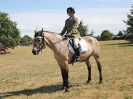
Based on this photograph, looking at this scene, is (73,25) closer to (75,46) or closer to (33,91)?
(75,46)

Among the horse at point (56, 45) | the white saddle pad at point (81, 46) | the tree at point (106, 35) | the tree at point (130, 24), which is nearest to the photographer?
the horse at point (56, 45)

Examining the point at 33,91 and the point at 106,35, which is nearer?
the point at 33,91

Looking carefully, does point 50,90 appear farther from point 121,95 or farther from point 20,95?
point 121,95

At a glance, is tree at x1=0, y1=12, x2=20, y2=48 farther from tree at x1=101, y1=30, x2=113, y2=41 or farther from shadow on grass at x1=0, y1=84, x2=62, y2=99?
tree at x1=101, y1=30, x2=113, y2=41

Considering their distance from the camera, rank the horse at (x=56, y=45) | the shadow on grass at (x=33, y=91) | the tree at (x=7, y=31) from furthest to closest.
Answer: the tree at (x=7, y=31)
the shadow on grass at (x=33, y=91)
the horse at (x=56, y=45)

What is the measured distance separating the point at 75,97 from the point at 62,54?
200 centimetres

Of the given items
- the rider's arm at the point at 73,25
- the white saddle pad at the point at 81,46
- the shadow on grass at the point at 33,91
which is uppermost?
the rider's arm at the point at 73,25

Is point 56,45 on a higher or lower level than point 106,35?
lower

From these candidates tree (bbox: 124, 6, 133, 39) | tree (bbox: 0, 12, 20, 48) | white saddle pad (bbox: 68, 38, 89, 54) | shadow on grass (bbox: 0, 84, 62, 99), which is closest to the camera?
shadow on grass (bbox: 0, 84, 62, 99)

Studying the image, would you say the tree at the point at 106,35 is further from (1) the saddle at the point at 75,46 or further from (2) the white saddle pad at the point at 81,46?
(1) the saddle at the point at 75,46

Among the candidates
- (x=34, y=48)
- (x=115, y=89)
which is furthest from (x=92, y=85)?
(x=34, y=48)

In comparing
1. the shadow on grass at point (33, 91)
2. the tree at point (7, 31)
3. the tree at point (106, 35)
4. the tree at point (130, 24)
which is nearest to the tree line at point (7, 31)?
the tree at point (7, 31)

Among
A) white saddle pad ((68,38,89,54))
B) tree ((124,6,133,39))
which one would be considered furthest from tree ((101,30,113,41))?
white saddle pad ((68,38,89,54))

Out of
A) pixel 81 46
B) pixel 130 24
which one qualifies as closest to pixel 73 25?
pixel 81 46
